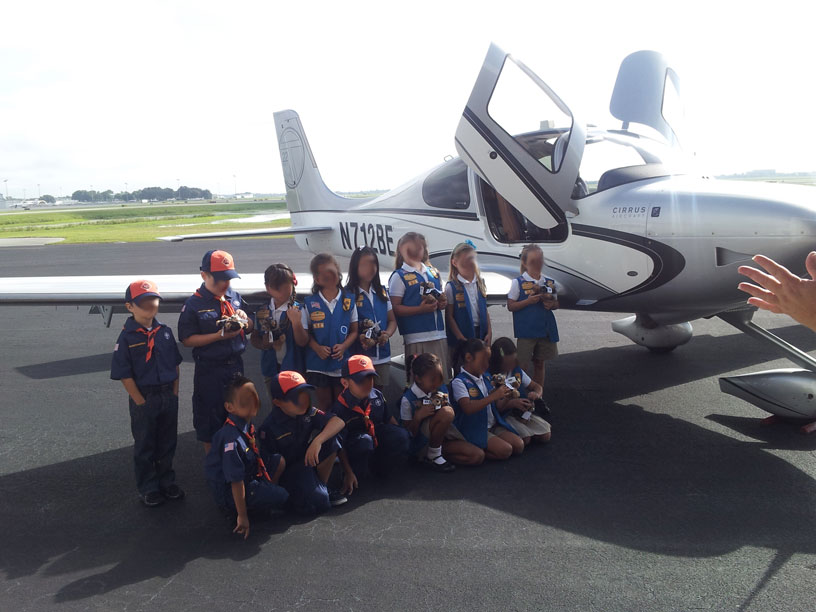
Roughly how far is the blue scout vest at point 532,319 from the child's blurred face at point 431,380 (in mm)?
1255

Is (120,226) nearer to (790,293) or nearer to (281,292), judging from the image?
(281,292)

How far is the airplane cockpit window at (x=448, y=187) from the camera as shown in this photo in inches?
287

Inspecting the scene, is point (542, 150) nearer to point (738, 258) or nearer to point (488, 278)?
point (488, 278)

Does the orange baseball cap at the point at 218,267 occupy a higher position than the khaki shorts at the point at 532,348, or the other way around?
the orange baseball cap at the point at 218,267

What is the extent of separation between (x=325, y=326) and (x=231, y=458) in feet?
4.31

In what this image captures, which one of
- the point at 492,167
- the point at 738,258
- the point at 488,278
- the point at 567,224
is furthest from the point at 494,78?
the point at 738,258

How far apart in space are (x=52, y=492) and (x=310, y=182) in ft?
24.5

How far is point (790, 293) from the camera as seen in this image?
2.33m

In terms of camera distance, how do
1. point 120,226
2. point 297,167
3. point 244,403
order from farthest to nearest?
point 120,226, point 297,167, point 244,403

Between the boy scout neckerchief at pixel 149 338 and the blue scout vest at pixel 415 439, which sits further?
the blue scout vest at pixel 415 439

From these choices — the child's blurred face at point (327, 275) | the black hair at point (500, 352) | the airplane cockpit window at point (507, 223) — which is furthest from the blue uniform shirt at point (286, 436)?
the airplane cockpit window at point (507, 223)

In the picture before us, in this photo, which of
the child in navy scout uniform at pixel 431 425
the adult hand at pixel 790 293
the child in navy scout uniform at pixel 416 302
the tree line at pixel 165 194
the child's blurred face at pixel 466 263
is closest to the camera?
the adult hand at pixel 790 293

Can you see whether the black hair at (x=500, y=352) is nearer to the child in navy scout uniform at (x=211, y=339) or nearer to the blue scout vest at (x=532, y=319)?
the blue scout vest at (x=532, y=319)

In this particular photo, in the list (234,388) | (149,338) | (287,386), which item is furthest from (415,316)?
(149,338)
